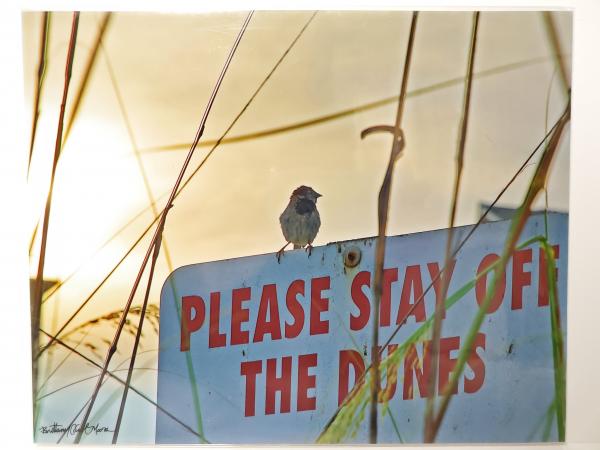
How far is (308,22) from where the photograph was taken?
186 cm

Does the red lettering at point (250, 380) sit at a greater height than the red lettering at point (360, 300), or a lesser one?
lesser

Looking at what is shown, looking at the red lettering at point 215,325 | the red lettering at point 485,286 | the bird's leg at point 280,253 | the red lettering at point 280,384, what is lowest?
the red lettering at point 280,384

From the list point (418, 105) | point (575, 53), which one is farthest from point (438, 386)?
point (575, 53)

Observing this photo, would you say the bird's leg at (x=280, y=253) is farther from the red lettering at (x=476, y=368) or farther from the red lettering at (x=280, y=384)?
the red lettering at (x=476, y=368)

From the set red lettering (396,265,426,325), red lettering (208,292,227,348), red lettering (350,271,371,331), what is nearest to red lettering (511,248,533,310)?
red lettering (396,265,426,325)

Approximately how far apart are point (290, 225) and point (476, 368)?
1.89 ft

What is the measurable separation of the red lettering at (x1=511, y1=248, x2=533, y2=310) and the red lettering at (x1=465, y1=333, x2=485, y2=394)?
0.12 m

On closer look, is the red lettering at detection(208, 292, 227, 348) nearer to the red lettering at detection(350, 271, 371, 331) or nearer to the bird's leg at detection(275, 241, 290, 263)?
the bird's leg at detection(275, 241, 290, 263)

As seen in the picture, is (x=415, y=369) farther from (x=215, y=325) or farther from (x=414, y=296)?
(x=215, y=325)

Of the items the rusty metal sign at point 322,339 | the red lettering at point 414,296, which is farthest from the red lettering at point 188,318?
the red lettering at point 414,296

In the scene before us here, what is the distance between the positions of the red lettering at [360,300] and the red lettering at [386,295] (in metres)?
0.03

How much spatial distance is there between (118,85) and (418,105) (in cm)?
73

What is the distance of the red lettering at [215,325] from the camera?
6.12 feet

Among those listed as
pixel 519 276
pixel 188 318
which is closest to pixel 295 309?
pixel 188 318
